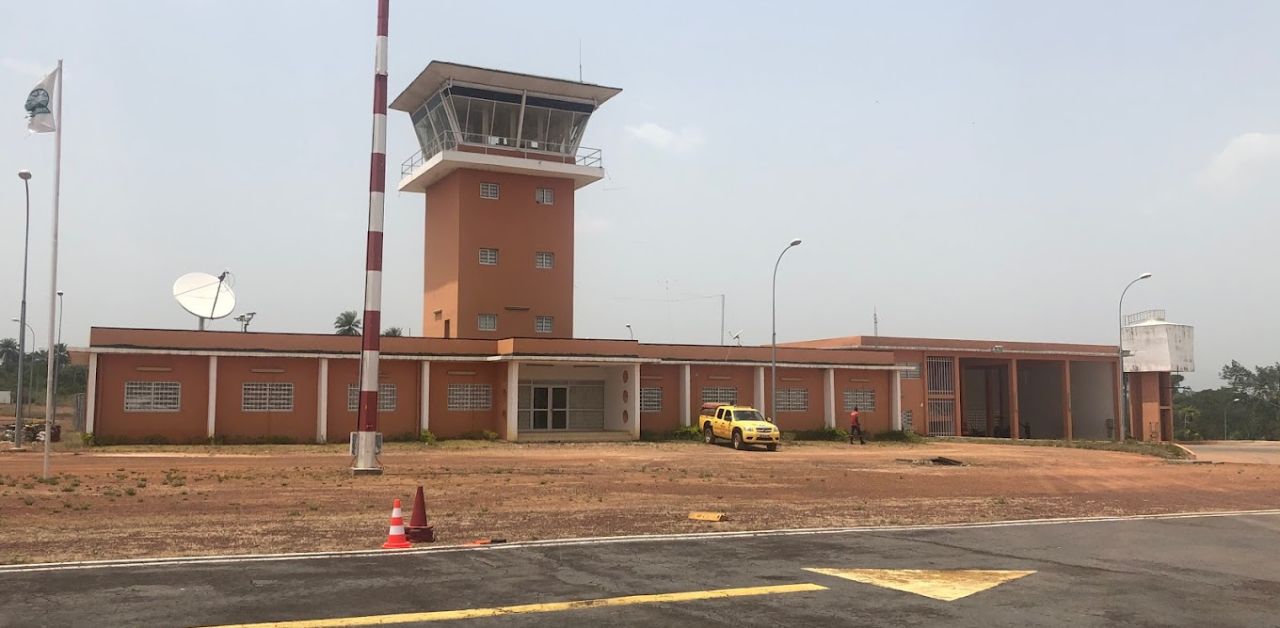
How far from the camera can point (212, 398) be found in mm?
32625

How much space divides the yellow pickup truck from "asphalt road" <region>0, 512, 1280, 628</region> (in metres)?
22.0

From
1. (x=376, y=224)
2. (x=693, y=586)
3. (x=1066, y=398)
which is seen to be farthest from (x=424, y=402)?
(x=1066, y=398)

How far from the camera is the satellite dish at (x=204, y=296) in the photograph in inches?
1417

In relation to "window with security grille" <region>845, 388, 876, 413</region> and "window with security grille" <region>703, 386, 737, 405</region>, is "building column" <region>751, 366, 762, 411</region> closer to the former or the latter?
"window with security grille" <region>703, 386, 737, 405</region>

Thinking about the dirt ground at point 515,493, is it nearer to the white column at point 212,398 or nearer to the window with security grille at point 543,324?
the white column at point 212,398

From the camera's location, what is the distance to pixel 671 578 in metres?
9.68

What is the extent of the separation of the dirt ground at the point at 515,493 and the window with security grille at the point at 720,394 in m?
9.14

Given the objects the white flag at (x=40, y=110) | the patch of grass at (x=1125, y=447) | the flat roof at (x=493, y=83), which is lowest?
the patch of grass at (x=1125, y=447)

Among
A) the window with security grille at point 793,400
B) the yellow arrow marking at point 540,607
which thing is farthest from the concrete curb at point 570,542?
the window with security grille at point 793,400

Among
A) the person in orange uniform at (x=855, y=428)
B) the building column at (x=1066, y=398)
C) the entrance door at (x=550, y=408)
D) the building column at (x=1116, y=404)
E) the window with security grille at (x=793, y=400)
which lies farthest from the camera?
the building column at (x=1066, y=398)

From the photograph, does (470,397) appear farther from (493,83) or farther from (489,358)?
(493,83)

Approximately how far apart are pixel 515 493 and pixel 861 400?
97.8 feet

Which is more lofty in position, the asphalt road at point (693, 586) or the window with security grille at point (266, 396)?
the window with security grille at point (266, 396)

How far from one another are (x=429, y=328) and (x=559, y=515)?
29910 mm
